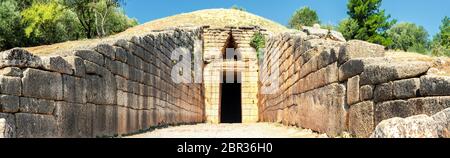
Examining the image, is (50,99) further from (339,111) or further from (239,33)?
(239,33)

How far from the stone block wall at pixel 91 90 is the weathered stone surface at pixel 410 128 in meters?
3.01

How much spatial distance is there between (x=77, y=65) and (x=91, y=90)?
0.66 m

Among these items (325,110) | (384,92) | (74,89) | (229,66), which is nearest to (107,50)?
(74,89)

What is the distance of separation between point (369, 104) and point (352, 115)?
0.67m

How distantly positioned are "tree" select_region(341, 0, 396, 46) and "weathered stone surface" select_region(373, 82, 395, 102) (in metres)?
28.2

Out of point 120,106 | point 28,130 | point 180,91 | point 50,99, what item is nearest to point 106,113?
point 120,106

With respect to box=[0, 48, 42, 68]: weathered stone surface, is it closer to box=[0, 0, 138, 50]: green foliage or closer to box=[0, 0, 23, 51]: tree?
box=[0, 0, 138, 50]: green foliage

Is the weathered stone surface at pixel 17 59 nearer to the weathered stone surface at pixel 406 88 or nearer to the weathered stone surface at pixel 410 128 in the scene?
the weathered stone surface at pixel 410 128

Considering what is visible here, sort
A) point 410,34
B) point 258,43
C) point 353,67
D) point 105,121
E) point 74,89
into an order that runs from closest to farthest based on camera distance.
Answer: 1. point 353,67
2. point 74,89
3. point 105,121
4. point 258,43
5. point 410,34

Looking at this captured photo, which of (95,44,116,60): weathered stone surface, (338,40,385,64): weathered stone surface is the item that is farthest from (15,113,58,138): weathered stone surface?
(338,40,385,64): weathered stone surface

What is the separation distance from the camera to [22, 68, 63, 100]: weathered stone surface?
19.3 feet

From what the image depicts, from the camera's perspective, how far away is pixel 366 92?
21.3 ft

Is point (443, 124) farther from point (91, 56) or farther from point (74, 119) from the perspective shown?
point (91, 56)

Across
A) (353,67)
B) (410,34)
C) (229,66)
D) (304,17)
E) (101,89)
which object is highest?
(304,17)
